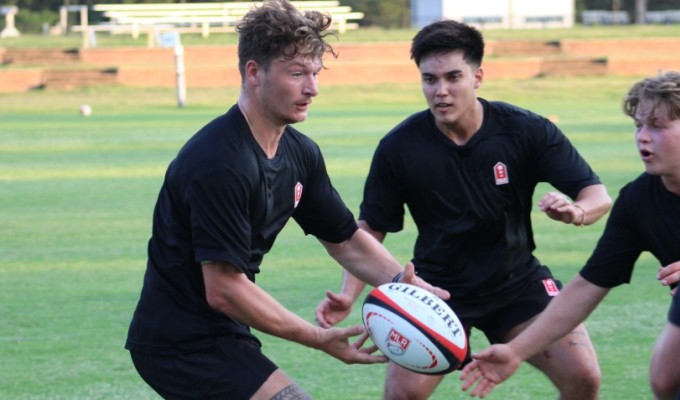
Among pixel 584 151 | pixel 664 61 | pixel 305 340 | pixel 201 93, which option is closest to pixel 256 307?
pixel 305 340

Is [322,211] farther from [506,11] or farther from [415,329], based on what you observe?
[506,11]

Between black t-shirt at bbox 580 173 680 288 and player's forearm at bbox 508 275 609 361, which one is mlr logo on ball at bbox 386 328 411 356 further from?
black t-shirt at bbox 580 173 680 288

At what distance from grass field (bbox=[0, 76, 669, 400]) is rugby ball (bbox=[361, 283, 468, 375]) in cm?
214

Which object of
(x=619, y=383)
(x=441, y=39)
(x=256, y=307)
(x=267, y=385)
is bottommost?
(x=619, y=383)

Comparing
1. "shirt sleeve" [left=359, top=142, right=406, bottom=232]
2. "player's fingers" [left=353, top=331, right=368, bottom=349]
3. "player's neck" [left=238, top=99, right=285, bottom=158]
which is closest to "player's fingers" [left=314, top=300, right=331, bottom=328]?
"player's fingers" [left=353, top=331, right=368, bottom=349]

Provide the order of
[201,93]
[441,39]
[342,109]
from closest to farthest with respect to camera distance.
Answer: [441,39] < [342,109] < [201,93]

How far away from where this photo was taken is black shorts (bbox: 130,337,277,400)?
519 centimetres

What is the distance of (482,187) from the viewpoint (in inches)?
260

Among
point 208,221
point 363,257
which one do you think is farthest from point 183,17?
point 208,221

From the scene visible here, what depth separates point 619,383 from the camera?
777 centimetres

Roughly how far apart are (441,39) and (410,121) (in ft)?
1.64

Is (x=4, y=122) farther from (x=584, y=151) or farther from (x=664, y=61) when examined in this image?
(x=664, y=61)

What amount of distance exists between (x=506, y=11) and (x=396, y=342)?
59650 millimetres

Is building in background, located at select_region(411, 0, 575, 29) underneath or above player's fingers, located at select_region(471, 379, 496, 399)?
above
